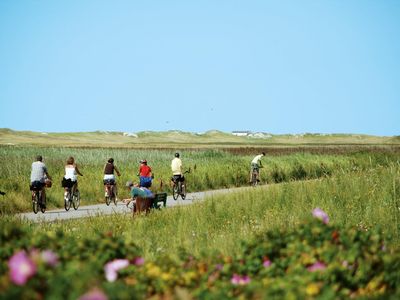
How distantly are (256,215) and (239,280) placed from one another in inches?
331

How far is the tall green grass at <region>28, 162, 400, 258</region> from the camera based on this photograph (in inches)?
402

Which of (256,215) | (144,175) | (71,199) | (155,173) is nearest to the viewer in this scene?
(256,215)

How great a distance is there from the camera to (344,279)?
17.1 feet

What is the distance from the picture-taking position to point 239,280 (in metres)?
5.09

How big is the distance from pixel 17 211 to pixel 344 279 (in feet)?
65.4

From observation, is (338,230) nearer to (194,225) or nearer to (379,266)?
(379,266)

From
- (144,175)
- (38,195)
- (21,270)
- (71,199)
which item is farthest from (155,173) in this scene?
(21,270)

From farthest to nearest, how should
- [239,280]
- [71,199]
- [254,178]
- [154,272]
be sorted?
[254,178]
[71,199]
[239,280]
[154,272]

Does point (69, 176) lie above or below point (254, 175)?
above

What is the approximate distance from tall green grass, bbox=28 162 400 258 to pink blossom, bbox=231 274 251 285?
3.27 metres

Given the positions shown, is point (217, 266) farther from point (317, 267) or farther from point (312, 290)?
point (312, 290)

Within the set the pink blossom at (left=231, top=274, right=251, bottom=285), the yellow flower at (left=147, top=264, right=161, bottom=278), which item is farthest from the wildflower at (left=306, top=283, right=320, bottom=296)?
the yellow flower at (left=147, top=264, right=161, bottom=278)

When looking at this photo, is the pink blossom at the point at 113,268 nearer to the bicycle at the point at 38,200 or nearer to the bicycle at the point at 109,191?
the bicycle at the point at 38,200

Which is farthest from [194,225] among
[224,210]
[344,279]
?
[344,279]
